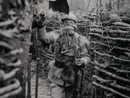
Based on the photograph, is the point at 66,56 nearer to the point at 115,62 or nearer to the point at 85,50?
the point at 85,50

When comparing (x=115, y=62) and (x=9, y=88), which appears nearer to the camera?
(x=9, y=88)

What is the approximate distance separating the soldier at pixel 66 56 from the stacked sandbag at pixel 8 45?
273 centimetres

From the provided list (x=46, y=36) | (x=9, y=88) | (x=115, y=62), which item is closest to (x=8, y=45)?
(x=9, y=88)

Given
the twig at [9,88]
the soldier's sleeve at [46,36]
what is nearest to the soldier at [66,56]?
the soldier's sleeve at [46,36]

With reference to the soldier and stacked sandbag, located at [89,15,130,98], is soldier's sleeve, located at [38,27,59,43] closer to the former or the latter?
the soldier

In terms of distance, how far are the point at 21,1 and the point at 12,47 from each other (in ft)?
0.58

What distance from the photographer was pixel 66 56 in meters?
3.35

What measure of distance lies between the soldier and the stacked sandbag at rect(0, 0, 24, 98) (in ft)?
8.97

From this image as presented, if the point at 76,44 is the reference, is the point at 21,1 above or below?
above

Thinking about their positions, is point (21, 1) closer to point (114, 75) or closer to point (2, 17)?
point (2, 17)

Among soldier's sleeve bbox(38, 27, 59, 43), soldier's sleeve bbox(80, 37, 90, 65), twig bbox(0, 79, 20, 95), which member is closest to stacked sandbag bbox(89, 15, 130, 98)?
soldier's sleeve bbox(80, 37, 90, 65)

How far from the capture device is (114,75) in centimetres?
237

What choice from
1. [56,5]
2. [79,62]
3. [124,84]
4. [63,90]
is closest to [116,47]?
[124,84]

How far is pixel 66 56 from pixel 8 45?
2.95m
